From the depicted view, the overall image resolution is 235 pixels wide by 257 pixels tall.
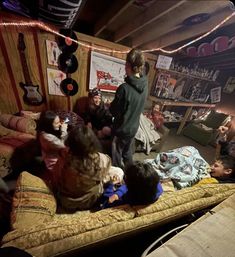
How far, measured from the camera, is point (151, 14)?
1.76 metres

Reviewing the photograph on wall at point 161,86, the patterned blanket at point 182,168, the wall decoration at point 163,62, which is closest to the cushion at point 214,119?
the photograph on wall at point 161,86

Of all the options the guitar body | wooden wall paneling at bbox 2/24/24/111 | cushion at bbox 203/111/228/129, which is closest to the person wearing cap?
the guitar body

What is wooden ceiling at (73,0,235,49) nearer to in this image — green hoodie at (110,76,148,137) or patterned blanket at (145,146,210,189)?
green hoodie at (110,76,148,137)

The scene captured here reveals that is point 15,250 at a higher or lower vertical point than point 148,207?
higher

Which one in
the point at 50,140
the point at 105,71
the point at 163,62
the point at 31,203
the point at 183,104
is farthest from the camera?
the point at 183,104

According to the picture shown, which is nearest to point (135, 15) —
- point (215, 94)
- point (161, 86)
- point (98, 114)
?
point (98, 114)

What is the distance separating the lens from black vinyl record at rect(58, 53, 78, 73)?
2486mm

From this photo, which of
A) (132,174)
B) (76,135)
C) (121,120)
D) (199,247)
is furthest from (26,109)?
(199,247)

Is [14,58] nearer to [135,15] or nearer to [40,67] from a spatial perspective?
[40,67]

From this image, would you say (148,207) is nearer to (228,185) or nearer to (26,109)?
(228,185)

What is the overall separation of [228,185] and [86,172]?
123cm

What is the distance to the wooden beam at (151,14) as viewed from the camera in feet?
4.98

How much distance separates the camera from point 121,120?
1710mm

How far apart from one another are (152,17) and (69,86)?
1619 mm
